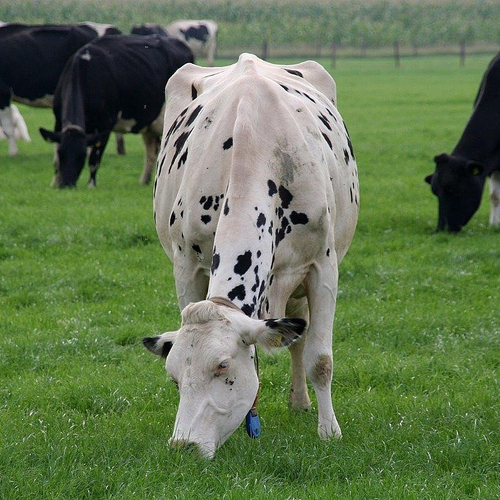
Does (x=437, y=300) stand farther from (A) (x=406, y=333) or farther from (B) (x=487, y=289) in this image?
(A) (x=406, y=333)

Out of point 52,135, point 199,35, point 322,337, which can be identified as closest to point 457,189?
point 52,135

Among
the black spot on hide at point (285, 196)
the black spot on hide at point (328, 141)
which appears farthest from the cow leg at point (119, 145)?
the black spot on hide at point (285, 196)

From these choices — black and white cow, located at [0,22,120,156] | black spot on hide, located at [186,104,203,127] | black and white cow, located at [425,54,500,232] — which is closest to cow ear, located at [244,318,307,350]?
black spot on hide, located at [186,104,203,127]

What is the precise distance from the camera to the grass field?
4.61 meters

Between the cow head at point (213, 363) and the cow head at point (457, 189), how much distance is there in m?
8.32

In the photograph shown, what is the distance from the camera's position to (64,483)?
451cm

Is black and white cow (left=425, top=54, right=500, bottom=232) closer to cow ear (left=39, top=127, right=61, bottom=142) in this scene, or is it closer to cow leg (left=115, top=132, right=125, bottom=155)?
cow ear (left=39, top=127, right=61, bottom=142)

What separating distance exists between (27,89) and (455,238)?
11312 mm

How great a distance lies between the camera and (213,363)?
4.36m

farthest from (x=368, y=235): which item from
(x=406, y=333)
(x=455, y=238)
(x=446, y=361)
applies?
(x=446, y=361)

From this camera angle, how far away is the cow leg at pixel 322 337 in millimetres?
5488

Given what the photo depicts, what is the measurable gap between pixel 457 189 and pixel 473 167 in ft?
1.17

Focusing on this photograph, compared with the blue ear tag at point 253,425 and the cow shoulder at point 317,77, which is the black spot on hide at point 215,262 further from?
the cow shoulder at point 317,77

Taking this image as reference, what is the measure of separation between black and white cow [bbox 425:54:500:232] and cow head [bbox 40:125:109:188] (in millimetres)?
6025
